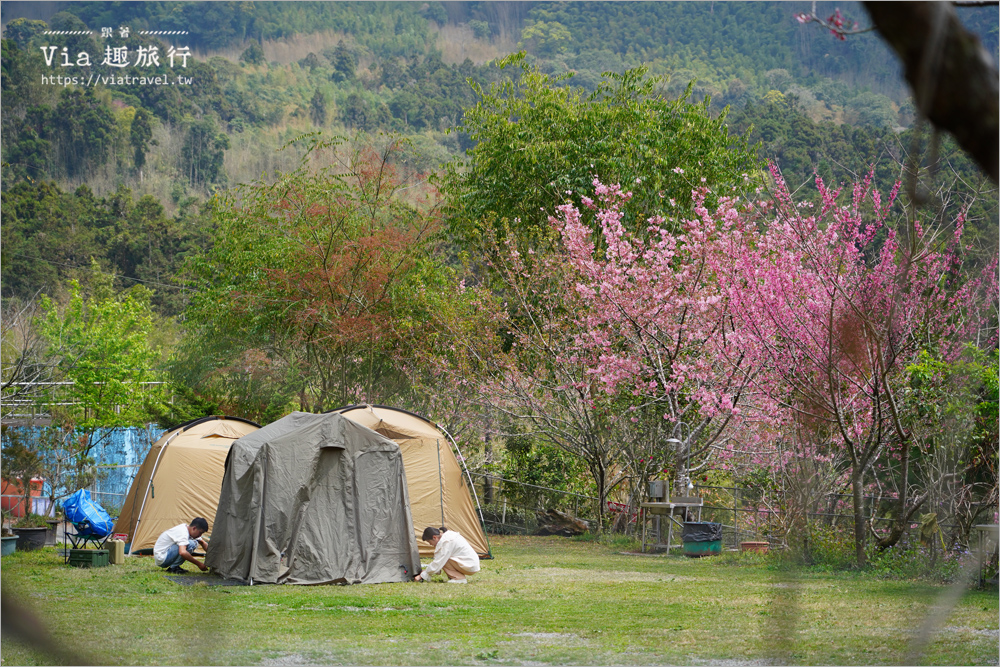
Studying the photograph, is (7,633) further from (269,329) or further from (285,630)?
(269,329)

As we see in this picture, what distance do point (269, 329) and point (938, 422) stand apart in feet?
43.1

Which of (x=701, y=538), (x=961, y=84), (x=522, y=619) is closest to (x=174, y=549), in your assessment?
(x=522, y=619)

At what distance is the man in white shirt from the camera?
9.86 meters

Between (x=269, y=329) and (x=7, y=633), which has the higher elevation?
(x=269, y=329)

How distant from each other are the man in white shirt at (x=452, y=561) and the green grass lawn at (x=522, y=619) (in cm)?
20

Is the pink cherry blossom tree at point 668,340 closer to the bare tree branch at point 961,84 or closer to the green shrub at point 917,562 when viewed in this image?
the green shrub at point 917,562

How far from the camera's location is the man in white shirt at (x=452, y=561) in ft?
32.3

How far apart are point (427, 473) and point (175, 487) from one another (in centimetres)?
360

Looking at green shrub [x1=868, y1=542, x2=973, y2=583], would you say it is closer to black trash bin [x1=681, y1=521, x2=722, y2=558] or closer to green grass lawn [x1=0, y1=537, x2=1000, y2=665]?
green grass lawn [x1=0, y1=537, x2=1000, y2=665]

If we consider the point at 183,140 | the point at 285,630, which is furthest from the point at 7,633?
the point at 183,140

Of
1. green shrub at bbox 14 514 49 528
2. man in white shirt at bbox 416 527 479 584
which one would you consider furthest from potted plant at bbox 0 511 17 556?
man in white shirt at bbox 416 527 479 584

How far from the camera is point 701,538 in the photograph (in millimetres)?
13156

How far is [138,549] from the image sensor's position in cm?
1252

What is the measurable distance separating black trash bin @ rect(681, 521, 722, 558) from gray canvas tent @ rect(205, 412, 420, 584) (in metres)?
4.81
